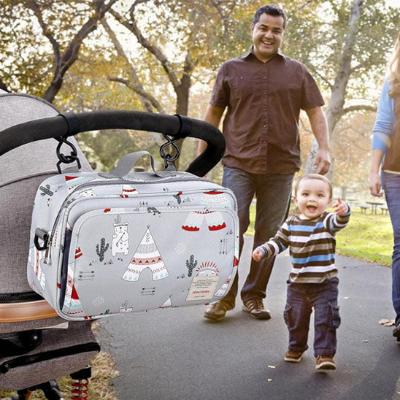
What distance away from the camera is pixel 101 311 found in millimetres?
1843

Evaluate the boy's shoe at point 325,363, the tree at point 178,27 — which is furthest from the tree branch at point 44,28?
the boy's shoe at point 325,363

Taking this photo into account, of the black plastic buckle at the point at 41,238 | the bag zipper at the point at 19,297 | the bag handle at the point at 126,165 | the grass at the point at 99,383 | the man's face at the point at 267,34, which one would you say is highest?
the man's face at the point at 267,34

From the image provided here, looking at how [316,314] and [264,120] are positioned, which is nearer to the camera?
[316,314]

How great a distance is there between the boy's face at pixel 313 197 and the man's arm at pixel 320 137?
90 centimetres

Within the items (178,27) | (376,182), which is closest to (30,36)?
(178,27)

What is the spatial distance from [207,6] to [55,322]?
366 inches

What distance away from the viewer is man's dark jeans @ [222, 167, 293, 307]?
4730 millimetres

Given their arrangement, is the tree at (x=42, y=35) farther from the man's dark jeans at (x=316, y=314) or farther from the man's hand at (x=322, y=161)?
the man's dark jeans at (x=316, y=314)

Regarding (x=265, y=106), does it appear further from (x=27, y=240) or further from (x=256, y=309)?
(x=27, y=240)

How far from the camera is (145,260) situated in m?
1.84

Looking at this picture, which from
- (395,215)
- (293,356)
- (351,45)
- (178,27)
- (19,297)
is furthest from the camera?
(351,45)

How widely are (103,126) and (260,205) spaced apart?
10.2 ft

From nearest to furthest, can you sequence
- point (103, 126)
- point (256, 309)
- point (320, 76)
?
point (103, 126), point (256, 309), point (320, 76)

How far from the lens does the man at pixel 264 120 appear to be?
4.63 meters
